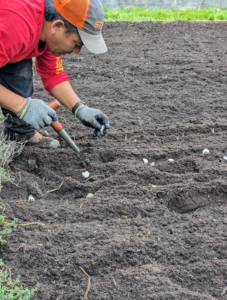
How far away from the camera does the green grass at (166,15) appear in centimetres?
785

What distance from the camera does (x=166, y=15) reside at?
316 inches

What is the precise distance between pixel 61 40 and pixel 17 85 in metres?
0.74

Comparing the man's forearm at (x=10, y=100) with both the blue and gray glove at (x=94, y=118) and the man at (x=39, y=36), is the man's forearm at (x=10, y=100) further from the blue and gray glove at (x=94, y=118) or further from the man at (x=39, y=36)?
the blue and gray glove at (x=94, y=118)

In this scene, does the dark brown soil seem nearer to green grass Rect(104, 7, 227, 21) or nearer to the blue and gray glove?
the blue and gray glove

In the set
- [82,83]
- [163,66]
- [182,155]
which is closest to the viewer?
[182,155]

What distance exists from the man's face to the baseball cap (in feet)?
0.21

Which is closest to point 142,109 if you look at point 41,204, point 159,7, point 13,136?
point 13,136

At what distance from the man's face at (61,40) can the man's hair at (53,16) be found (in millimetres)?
27

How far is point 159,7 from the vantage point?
28.7 feet

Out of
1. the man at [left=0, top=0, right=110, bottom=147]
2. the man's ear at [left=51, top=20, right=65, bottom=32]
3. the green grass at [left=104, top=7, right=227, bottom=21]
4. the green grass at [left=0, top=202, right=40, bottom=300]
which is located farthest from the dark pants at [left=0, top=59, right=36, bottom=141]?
the green grass at [left=104, top=7, right=227, bottom=21]

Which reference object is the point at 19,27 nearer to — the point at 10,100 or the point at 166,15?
the point at 10,100

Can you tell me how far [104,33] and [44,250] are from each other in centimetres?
495

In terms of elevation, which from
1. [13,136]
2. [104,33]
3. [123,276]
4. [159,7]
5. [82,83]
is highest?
[123,276]

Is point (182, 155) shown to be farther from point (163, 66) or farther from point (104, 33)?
point (104, 33)
